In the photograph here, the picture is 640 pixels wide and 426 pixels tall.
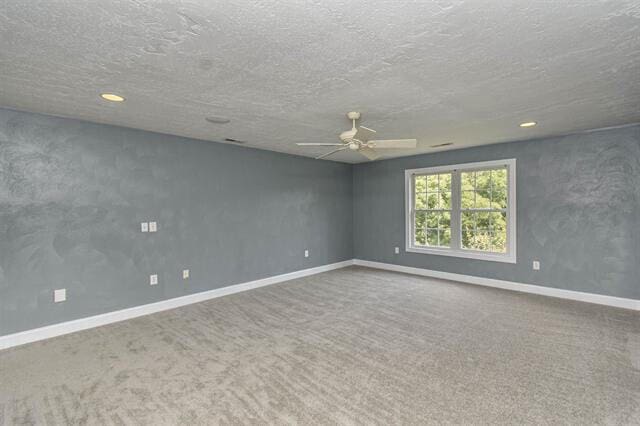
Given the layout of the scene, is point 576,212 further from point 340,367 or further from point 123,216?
point 123,216

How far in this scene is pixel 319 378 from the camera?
2502mm

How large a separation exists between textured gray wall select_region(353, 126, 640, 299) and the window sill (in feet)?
0.28

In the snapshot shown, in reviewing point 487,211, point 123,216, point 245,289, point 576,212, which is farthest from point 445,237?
point 123,216

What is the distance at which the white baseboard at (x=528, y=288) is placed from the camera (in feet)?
13.6

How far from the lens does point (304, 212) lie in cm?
619

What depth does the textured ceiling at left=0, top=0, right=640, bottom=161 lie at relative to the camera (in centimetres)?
163

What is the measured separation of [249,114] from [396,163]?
3.89 meters

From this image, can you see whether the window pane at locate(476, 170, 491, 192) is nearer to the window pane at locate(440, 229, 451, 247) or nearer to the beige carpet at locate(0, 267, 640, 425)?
the window pane at locate(440, 229, 451, 247)

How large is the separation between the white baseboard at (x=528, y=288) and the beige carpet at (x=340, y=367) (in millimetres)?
281

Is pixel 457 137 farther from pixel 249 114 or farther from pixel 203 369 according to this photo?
pixel 203 369

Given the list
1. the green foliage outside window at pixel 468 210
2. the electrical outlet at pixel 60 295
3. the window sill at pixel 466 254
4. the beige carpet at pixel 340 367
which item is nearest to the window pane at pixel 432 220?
the green foliage outside window at pixel 468 210

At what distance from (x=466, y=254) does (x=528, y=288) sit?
3.40ft

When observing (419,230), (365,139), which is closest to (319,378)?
(365,139)

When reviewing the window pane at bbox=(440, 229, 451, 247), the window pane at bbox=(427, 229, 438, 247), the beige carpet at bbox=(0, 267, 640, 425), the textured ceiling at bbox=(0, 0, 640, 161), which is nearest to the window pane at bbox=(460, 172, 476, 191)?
the window pane at bbox=(440, 229, 451, 247)
